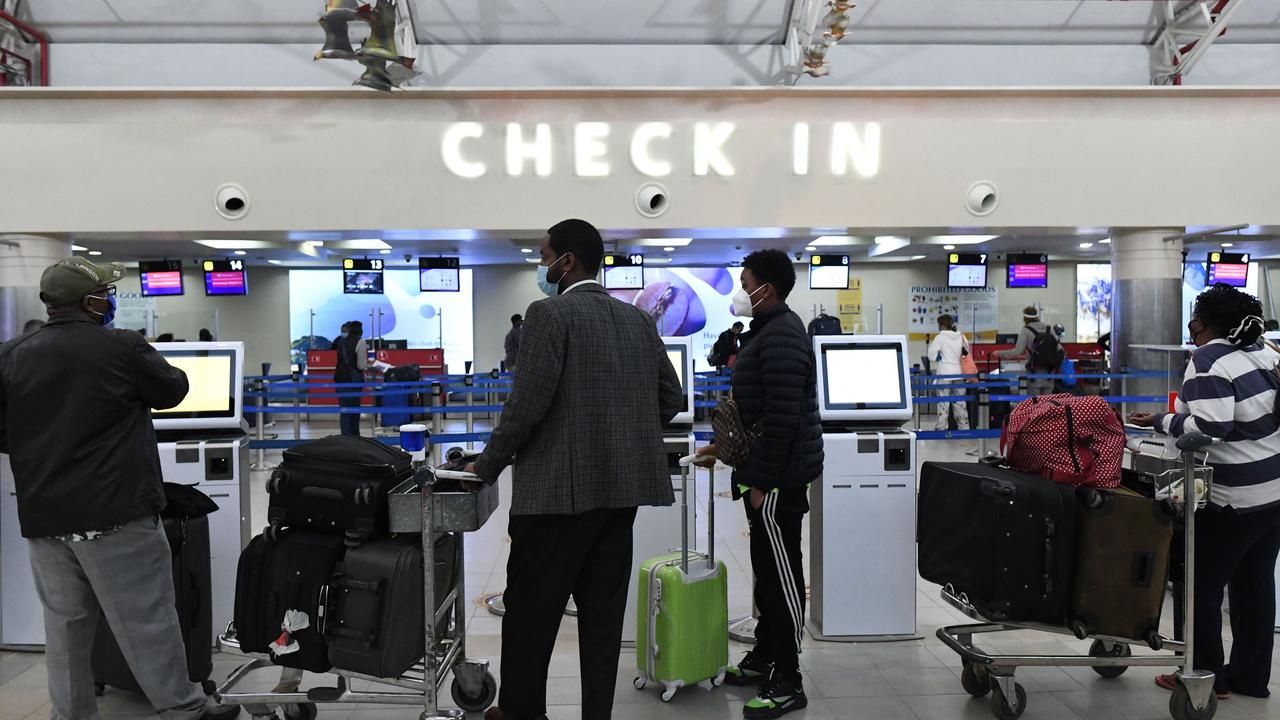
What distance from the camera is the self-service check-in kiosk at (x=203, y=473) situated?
12.4 feet

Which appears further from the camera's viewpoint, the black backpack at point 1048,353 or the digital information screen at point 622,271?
the digital information screen at point 622,271

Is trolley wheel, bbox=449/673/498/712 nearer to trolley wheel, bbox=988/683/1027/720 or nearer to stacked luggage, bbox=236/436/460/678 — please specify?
stacked luggage, bbox=236/436/460/678

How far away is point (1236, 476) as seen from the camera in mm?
3135

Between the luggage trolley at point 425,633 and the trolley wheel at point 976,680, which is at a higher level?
the luggage trolley at point 425,633


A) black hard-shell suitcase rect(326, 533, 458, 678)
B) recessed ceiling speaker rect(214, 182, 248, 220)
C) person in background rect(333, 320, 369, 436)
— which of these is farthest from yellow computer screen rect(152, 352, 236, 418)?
person in background rect(333, 320, 369, 436)

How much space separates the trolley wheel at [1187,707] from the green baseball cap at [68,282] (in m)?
3.85

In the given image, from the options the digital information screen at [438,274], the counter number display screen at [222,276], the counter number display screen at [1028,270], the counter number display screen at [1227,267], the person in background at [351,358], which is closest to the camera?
the person in background at [351,358]

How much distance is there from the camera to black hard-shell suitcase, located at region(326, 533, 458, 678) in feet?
8.63

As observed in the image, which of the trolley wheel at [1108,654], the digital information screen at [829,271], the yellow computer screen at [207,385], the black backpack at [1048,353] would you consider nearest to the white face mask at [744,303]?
the trolley wheel at [1108,654]

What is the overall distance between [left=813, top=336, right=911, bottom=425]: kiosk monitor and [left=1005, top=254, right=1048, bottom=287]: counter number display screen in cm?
1020

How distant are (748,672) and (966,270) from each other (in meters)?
11.1

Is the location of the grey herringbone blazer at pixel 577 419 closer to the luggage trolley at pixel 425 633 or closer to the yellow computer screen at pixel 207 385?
the luggage trolley at pixel 425 633

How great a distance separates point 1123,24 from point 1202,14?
0.71 m

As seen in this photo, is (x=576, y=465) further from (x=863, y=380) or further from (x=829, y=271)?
(x=829, y=271)
